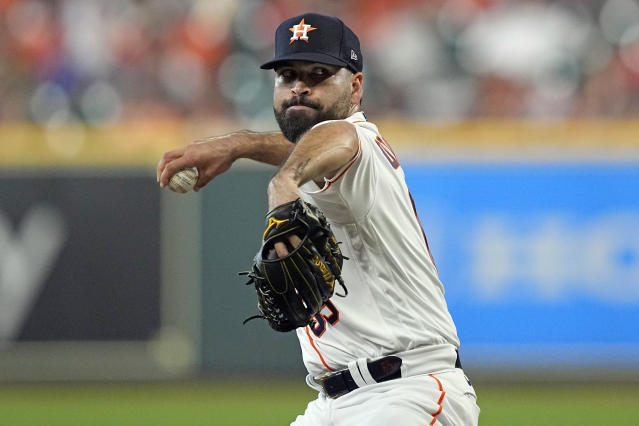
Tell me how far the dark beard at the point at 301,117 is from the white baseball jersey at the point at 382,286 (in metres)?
0.09

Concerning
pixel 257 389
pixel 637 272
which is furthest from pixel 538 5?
pixel 257 389

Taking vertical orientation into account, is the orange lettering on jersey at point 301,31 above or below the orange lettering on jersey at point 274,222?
above

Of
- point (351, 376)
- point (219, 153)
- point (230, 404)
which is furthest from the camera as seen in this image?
point (230, 404)

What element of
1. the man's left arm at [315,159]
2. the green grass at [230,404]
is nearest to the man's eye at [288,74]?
the man's left arm at [315,159]

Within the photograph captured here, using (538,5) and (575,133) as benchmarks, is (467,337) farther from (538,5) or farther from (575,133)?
(538,5)

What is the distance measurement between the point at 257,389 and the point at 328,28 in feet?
18.8

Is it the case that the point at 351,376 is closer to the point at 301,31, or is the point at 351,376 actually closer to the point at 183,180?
the point at 183,180

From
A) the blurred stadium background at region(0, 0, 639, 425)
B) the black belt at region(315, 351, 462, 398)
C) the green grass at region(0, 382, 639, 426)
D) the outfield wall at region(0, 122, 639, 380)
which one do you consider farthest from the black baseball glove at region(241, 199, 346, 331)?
the outfield wall at region(0, 122, 639, 380)

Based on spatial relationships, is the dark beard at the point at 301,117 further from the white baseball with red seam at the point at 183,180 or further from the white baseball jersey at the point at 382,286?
the white baseball with red seam at the point at 183,180

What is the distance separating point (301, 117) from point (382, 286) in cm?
64

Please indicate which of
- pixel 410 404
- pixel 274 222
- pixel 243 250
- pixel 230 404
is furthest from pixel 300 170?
pixel 243 250

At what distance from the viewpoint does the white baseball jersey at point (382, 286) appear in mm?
3219

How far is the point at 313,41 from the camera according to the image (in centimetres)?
348

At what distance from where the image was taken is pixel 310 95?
3.49 meters
